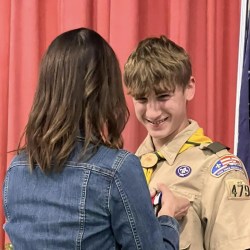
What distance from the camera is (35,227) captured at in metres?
0.84

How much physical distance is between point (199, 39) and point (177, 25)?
86 millimetres

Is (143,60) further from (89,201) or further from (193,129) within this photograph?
(89,201)

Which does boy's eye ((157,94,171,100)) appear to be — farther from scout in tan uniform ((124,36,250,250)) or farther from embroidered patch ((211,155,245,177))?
embroidered patch ((211,155,245,177))

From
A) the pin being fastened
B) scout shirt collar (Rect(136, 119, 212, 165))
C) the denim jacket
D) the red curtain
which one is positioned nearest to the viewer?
the denim jacket

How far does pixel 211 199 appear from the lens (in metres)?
1.12

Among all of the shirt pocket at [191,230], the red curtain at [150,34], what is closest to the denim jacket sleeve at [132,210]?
the shirt pocket at [191,230]

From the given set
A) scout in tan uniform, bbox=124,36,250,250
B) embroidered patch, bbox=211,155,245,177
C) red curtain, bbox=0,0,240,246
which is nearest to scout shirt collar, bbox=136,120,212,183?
scout in tan uniform, bbox=124,36,250,250

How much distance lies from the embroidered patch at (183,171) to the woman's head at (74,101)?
1.15 ft

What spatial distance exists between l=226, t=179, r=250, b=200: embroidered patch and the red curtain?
0.48m

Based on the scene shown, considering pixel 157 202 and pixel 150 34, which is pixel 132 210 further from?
pixel 150 34

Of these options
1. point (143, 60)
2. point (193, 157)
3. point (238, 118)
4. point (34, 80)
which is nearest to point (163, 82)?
point (143, 60)

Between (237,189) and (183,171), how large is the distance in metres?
0.14

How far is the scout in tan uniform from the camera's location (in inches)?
43.3

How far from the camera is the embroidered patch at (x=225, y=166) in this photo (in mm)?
1129
